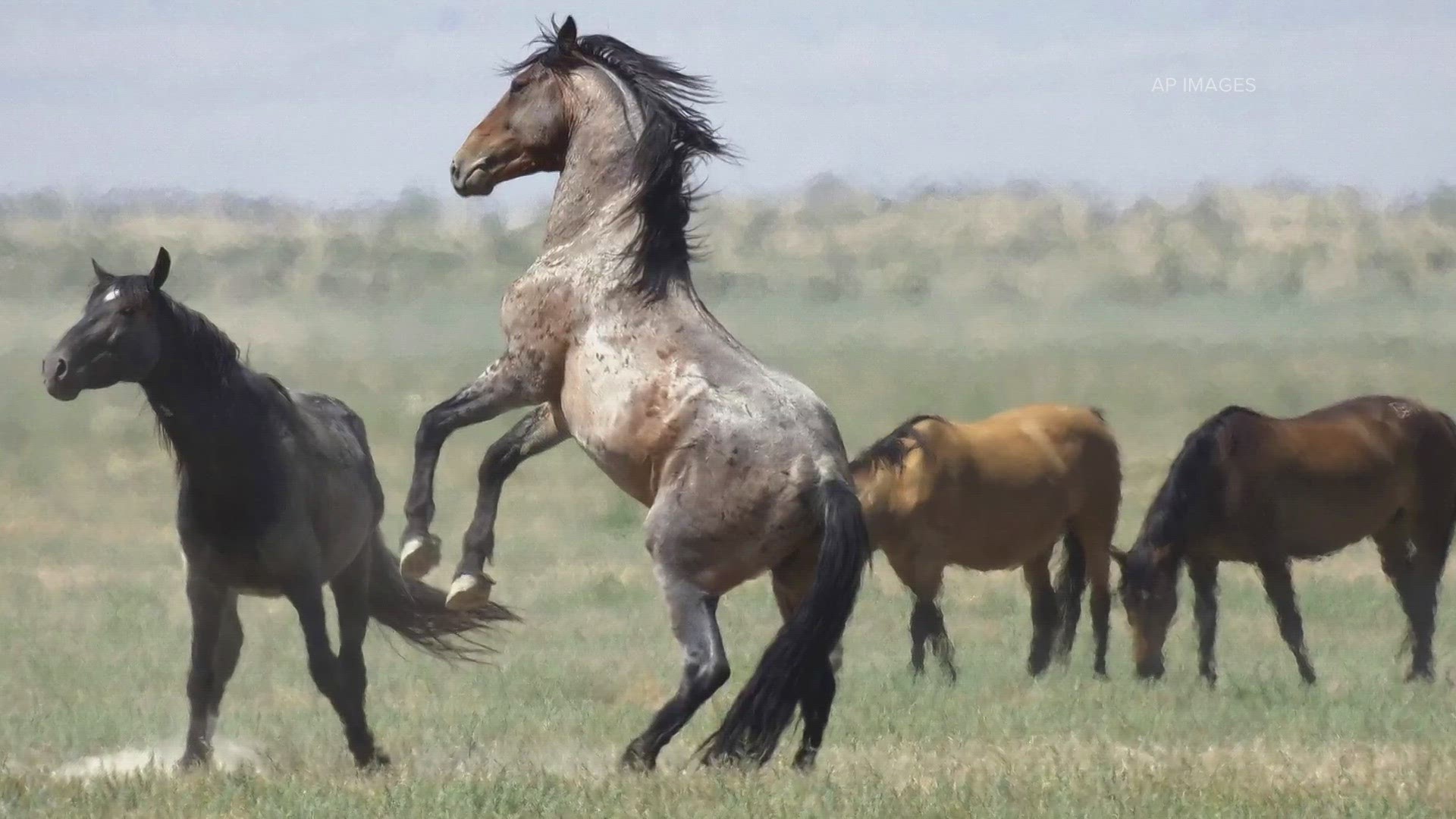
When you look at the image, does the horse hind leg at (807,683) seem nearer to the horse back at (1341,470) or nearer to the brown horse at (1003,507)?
the brown horse at (1003,507)

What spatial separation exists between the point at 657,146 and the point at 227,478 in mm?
2056

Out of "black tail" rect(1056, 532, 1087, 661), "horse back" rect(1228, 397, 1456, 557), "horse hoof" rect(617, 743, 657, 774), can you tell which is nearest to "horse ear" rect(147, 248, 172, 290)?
"horse hoof" rect(617, 743, 657, 774)

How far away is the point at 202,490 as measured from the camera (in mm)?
7191

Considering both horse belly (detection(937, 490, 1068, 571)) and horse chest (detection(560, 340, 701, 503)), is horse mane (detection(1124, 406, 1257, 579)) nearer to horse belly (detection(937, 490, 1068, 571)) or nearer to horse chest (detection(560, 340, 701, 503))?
horse belly (detection(937, 490, 1068, 571))

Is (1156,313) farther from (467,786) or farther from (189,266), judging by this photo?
(467,786)

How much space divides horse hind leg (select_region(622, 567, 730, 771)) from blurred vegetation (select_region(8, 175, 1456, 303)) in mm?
27181

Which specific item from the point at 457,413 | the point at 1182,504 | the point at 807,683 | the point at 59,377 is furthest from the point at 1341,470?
the point at 59,377

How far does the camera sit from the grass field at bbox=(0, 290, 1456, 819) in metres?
5.93

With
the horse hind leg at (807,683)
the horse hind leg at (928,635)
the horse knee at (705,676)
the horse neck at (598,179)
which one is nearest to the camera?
the horse knee at (705,676)

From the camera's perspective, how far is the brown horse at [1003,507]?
10469mm

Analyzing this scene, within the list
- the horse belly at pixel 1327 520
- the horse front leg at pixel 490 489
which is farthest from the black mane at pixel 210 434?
the horse belly at pixel 1327 520

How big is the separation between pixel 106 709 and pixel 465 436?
14.9 m

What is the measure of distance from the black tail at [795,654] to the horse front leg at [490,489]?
2.98 ft

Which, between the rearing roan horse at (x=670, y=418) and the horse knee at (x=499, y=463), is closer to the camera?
the rearing roan horse at (x=670, y=418)
